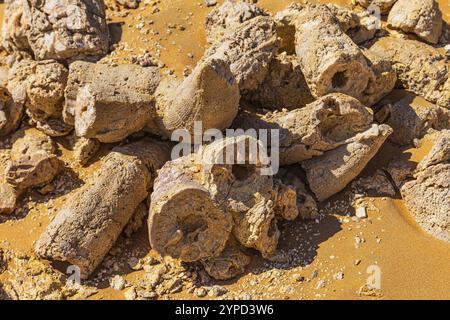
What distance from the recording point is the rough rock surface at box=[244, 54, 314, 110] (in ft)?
17.2

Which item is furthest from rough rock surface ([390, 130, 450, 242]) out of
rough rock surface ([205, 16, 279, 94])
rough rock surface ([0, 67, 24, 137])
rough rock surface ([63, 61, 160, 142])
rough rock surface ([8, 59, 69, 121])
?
rough rock surface ([0, 67, 24, 137])

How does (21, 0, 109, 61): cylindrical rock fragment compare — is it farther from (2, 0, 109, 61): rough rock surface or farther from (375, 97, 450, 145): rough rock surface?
(375, 97, 450, 145): rough rock surface

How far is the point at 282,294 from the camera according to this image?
420 centimetres

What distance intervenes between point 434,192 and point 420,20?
2.03m

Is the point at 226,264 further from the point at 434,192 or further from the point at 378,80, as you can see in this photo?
the point at 378,80

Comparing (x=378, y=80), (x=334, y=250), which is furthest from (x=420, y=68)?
(x=334, y=250)

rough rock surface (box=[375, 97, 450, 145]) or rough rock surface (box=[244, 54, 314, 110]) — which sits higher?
rough rock surface (box=[244, 54, 314, 110])

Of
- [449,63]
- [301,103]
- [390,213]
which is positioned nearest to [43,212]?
[301,103]

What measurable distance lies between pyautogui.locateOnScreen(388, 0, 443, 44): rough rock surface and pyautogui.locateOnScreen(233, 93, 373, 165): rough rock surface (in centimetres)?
149

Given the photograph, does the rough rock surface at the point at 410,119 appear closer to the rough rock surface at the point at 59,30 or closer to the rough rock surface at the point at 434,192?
the rough rock surface at the point at 434,192

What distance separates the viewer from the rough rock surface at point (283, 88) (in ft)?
17.2

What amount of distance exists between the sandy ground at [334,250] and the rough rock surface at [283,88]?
95 cm

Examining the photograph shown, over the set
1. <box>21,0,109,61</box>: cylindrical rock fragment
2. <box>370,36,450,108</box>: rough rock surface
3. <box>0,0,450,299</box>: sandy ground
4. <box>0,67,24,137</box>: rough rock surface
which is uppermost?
<box>21,0,109,61</box>: cylindrical rock fragment
